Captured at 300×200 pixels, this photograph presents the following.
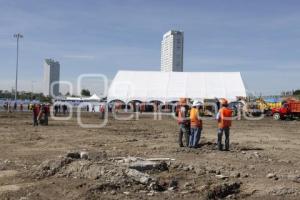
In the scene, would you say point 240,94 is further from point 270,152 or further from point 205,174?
point 205,174

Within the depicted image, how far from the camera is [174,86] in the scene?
225 ft

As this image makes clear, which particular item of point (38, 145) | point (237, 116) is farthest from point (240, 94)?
point (38, 145)

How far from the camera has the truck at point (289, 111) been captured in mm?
48344

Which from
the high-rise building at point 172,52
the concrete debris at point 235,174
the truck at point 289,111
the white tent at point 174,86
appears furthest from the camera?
the high-rise building at point 172,52

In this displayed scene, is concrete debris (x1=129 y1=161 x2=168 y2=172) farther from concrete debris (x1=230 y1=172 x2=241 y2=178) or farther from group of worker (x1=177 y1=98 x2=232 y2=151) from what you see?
group of worker (x1=177 y1=98 x2=232 y2=151)

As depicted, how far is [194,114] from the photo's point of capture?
16469mm

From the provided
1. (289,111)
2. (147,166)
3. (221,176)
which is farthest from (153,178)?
(289,111)

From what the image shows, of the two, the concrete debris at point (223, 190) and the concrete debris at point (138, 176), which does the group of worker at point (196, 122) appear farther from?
the concrete debris at point (138, 176)

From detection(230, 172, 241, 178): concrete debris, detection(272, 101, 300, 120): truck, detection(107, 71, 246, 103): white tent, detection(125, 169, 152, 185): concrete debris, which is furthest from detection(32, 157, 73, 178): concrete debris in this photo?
detection(107, 71, 246, 103): white tent

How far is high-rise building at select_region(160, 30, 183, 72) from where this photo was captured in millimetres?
125562

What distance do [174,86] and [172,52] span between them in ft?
204

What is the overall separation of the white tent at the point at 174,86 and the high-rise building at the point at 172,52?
50491 mm

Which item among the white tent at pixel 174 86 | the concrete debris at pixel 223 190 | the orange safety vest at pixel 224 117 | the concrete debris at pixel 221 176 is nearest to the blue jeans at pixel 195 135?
the orange safety vest at pixel 224 117

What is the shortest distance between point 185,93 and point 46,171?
185ft
